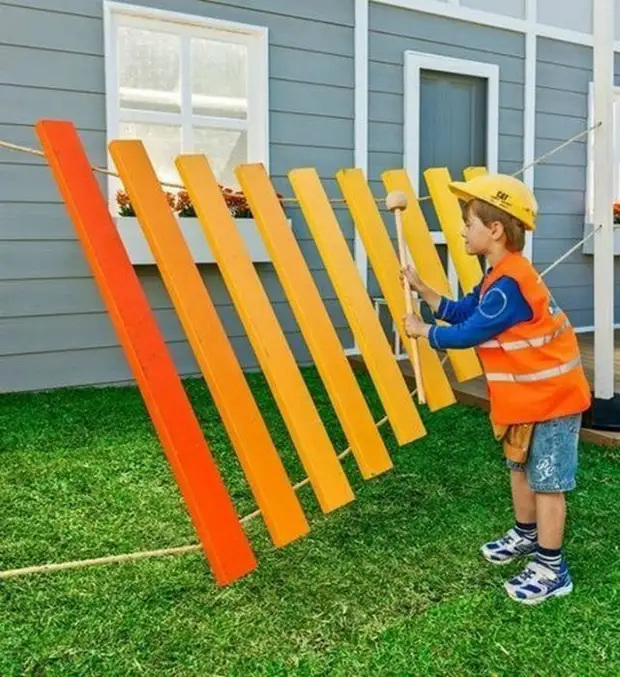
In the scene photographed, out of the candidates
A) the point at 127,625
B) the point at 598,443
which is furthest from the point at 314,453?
the point at 598,443

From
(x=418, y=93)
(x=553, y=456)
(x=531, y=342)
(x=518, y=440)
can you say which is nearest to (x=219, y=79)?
(x=418, y=93)

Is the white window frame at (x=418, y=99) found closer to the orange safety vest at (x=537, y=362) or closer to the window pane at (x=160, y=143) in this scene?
the window pane at (x=160, y=143)

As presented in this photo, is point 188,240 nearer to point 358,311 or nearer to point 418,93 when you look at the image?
point 418,93

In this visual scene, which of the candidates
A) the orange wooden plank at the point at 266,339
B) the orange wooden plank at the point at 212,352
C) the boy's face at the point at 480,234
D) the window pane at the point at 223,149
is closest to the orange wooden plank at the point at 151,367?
the orange wooden plank at the point at 212,352

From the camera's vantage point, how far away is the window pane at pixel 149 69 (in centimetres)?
532

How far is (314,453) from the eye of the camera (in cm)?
245

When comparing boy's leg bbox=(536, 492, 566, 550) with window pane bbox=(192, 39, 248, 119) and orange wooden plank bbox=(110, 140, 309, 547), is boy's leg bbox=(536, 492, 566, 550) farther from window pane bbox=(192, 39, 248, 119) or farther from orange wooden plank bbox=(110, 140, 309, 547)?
window pane bbox=(192, 39, 248, 119)

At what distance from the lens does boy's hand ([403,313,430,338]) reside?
2.56 metres

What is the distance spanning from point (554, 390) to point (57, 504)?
6.52 ft

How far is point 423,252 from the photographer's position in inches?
130

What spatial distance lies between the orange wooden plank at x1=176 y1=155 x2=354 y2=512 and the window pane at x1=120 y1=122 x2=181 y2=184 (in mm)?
3080

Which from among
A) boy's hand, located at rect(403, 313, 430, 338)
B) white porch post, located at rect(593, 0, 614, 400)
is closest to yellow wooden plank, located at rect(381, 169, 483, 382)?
boy's hand, located at rect(403, 313, 430, 338)

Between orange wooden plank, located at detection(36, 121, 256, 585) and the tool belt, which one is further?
the tool belt

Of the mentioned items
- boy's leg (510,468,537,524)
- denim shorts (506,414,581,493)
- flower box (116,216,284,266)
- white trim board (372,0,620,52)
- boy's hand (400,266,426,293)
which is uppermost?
white trim board (372,0,620,52)
